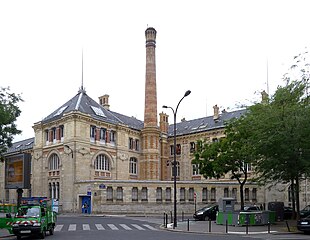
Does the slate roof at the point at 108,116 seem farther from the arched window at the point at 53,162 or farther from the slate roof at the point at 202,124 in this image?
the arched window at the point at 53,162

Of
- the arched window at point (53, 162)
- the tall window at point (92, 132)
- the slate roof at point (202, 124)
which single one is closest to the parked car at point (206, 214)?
the tall window at point (92, 132)

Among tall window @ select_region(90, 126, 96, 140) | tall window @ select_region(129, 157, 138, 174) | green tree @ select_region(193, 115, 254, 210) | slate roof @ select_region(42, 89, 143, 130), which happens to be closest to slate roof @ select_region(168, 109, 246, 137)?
tall window @ select_region(129, 157, 138, 174)

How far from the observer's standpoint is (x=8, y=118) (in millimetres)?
23031

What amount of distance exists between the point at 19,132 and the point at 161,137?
4396 centimetres

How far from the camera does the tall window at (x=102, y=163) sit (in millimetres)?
55556

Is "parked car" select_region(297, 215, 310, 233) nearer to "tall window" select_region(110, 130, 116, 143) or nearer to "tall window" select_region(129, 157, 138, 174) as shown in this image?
"tall window" select_region(110, 130, 116, 143)

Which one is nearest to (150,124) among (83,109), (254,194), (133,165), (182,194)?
(133,165)

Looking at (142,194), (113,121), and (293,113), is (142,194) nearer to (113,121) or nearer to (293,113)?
(113,121)

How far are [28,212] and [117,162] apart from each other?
37.6m

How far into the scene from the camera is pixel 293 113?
25125 mm

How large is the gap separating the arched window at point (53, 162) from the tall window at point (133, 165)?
11.0 m

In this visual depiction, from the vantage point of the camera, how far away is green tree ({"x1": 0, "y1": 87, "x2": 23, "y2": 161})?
23.0m

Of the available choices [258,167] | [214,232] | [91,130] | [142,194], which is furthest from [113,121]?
[214,232]

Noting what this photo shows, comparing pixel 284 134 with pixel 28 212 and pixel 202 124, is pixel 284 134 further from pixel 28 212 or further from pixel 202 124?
pixel 202 124
